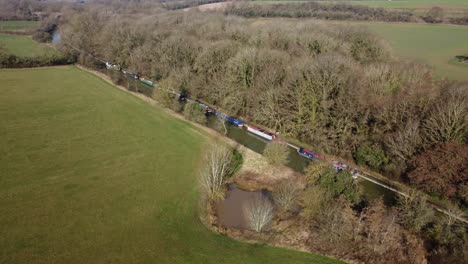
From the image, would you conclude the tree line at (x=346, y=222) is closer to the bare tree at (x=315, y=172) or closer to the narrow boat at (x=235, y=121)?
the bare tree at (x=315, y=172)

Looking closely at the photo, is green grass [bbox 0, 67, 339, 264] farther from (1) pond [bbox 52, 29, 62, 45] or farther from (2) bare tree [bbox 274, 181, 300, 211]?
(1) pond [bbox 52, 29, 62, 45]

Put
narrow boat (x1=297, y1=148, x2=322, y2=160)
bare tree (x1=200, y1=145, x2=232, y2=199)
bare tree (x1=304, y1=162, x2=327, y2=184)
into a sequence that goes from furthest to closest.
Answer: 1. narrow boat (x1=297, y1=148, x2=322, y2=160)
2. bare tree (x1=304, y1=162, x2=327, y2=184)
3. bare tree (x1=200, y1=145, x2=232, y2=199)

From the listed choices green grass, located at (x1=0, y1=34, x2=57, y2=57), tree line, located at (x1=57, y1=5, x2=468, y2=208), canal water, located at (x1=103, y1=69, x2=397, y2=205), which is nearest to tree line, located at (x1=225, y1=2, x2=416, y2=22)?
tree line, located at (x1=57, y1=5, x2=468, y2=208)

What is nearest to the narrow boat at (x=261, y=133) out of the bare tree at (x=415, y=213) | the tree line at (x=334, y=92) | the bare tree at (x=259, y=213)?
the tree line at (x=334, y=92)

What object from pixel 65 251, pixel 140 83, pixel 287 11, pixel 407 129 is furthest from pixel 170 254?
pixel 287 11

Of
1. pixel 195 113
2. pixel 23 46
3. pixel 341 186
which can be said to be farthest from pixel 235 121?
pixel 23 46

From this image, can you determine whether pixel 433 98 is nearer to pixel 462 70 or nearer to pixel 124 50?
pixel 462 70
